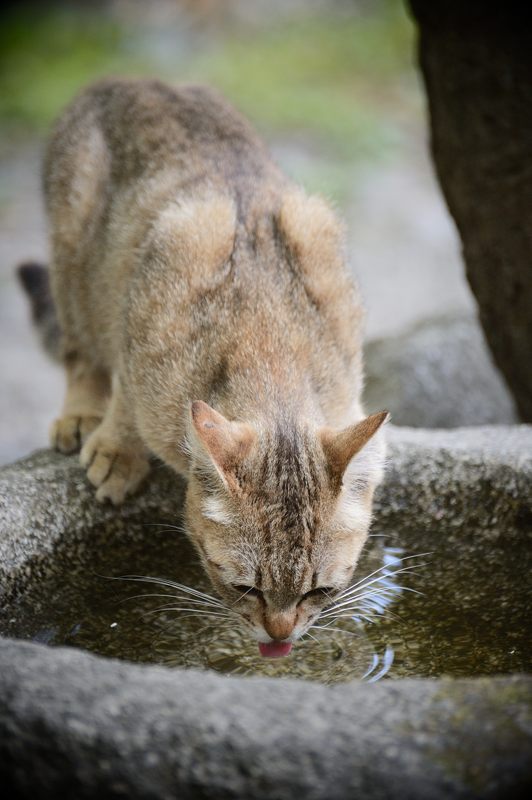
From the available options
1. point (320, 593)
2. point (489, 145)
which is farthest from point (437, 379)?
point (320, 593)

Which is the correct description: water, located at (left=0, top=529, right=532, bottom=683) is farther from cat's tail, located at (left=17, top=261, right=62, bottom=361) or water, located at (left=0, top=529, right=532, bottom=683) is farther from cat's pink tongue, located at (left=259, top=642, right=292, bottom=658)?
cat's tail, located at (left=17, top=261, right=62, bottom=361)

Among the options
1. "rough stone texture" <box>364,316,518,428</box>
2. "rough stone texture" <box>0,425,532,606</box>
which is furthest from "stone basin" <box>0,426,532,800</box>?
"rough stone texture" <box>364,316,518,428</box>

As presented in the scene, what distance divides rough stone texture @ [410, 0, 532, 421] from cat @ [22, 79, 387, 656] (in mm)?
891

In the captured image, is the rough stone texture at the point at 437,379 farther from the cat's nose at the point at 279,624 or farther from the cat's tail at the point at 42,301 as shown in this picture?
the cat's nose at the point at 279,624

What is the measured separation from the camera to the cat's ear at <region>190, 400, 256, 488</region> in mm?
2762

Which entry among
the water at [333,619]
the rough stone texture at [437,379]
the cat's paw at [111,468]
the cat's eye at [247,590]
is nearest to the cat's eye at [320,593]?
the cat's eye at [247,590]

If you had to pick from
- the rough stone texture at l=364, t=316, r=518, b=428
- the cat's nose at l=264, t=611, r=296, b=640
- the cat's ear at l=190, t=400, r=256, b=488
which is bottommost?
the rough stone texture at l=364, t=316, r=518, b=428

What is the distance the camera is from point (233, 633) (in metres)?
3.29

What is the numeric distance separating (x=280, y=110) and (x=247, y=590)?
30.6 feet

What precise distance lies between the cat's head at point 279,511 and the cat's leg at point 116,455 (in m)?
0.69

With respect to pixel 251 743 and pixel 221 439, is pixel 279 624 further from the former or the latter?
pixel 251 743

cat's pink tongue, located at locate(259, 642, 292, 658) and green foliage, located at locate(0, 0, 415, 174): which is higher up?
green foliage, located at locate(0, 0, 415, 174)

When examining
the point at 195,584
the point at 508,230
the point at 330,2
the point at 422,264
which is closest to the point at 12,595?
the point at 195,584

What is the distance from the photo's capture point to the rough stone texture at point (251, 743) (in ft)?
6.56
